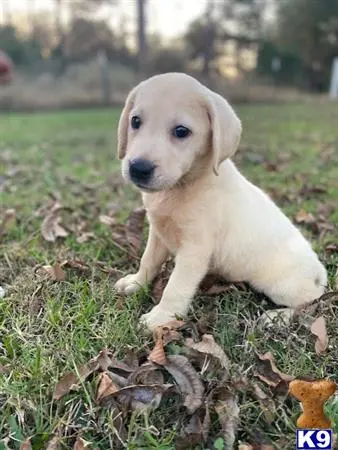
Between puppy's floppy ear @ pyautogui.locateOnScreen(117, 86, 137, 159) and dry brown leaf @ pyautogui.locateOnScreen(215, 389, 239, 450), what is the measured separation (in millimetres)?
1162

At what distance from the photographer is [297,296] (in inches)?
101

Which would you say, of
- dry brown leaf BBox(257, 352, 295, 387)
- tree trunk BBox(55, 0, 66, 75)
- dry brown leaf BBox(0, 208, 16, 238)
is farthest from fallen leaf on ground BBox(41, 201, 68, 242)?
tree trunk BBox(55, 0, 66, 75)

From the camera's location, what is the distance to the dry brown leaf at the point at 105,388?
1.94 metres

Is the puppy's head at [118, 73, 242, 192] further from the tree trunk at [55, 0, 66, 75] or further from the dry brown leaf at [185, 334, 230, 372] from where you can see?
the tree trunk at [55, 0, 66, 75]

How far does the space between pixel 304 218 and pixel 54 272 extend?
182 cm

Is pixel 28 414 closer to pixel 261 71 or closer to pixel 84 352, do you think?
pixel 84 352

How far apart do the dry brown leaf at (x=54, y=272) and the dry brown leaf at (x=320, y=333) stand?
3.98 feet

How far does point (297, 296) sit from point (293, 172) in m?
3.29

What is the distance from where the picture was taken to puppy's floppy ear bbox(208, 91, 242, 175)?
2252mm

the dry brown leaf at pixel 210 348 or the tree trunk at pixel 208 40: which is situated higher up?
the dry brown leaf at pixel 210 348

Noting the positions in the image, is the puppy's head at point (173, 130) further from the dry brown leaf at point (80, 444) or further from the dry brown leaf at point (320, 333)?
the dry brown leaf at point (80, 444)

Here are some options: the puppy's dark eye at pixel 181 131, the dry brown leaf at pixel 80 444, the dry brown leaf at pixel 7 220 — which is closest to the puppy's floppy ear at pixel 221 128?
the puppy's dark eye at pixel 181 131

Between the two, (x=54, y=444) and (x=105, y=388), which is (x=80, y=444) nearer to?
(x=54, y=444)

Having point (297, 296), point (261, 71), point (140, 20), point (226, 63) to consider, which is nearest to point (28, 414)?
point (297, 296)
